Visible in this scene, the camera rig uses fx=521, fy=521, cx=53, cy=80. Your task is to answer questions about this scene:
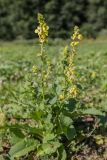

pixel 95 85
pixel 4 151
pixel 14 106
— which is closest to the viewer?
pixel 4 151

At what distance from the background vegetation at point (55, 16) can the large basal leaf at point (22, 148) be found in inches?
1996

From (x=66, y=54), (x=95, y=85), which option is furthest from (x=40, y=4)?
(x=66, y=54)

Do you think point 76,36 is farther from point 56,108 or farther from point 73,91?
point 56,108

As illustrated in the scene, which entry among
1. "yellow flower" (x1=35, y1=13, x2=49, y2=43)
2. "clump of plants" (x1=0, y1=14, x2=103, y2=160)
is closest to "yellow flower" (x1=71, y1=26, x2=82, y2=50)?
"clump of plants" (x1=0, y1=14, x2=103, y2=160)

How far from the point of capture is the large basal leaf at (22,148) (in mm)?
4934

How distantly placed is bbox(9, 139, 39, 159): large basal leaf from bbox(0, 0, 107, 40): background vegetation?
50.7 metres

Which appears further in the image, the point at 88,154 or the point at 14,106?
the point at 14,106

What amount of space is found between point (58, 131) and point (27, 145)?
1.09 ft

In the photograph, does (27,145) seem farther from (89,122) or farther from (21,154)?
(89,122)

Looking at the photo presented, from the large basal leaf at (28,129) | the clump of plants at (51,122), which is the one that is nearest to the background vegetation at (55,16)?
the clump of plants at (51,122)

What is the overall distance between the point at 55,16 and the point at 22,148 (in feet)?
173

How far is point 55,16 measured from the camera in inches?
2254

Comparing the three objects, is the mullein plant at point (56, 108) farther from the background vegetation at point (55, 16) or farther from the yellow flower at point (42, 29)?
the background vegetation at point (55, 16)

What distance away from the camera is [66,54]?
5.20 meters
